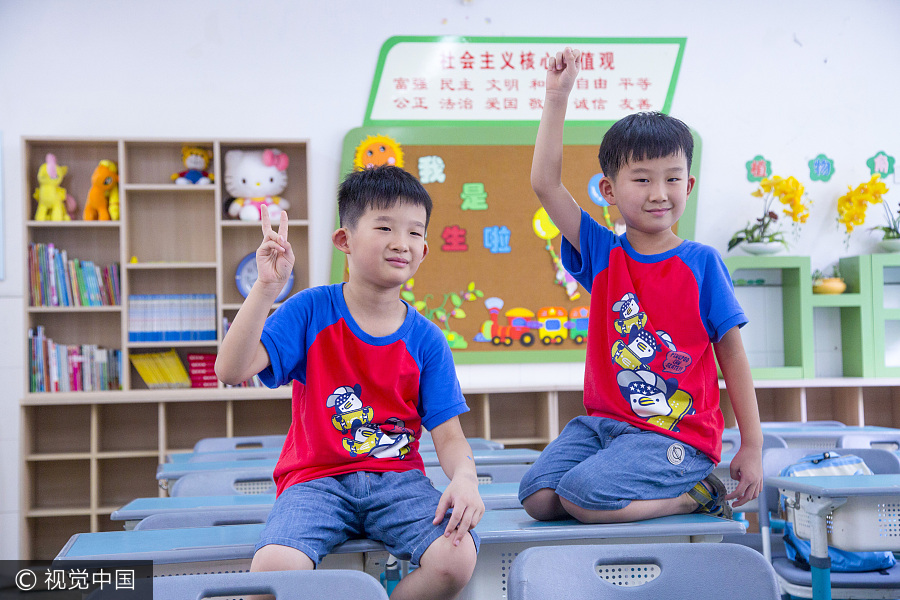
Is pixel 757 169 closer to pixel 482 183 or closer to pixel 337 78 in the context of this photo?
pixel 482 183

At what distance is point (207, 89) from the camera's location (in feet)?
14.3

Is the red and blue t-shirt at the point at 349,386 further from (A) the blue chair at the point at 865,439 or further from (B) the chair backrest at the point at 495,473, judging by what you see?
(A) the blue chair at the point at 865,439

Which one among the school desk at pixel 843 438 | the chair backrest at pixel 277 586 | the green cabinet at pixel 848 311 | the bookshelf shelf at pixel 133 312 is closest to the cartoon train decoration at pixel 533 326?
the green cabinet at pixel 848 311

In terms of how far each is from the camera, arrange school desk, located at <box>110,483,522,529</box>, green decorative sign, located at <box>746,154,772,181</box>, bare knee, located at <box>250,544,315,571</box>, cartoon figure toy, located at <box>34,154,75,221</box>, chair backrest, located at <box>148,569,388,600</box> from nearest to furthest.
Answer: chair backrest, located at <box>148,569,388,600</box> → bare knee, located at <box>250,544,315,571</box> → school desk, located at <box>110,483,522,529</box> → cartoon figure toy, located at <box>34,154,75,221</box> → green decorative sign, located at <box>746,154,772,181</box>

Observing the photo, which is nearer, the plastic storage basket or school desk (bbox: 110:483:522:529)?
school desk (bbox: 110:483:522:529)

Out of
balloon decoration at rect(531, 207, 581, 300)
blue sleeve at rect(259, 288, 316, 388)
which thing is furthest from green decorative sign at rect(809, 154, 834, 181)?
blue sleeve at rect(259, 288, 316, 388)

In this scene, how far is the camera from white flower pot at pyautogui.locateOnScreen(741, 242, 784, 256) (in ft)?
14.4

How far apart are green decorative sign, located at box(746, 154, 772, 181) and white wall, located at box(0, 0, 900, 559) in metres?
0.04

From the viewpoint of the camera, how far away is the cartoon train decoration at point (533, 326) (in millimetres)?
4395

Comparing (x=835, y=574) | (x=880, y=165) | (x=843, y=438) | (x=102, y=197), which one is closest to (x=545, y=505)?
(x=835, y=574)

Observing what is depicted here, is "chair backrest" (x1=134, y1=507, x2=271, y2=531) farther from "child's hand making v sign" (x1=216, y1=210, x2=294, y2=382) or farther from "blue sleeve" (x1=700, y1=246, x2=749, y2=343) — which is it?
"blue sleeve" (x1=700, y1=246, x2=749, y2=343)

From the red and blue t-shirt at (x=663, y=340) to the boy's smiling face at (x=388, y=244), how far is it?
15.9 inches

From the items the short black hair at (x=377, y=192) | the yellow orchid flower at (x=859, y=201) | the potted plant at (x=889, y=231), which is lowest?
the short black hair at (x=377, y=192)

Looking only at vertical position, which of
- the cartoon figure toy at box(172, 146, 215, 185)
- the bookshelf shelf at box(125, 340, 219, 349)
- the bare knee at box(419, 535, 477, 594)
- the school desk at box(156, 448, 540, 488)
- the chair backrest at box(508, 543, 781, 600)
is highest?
the cartoon figure toy at box(172, 146, 215, 185)
